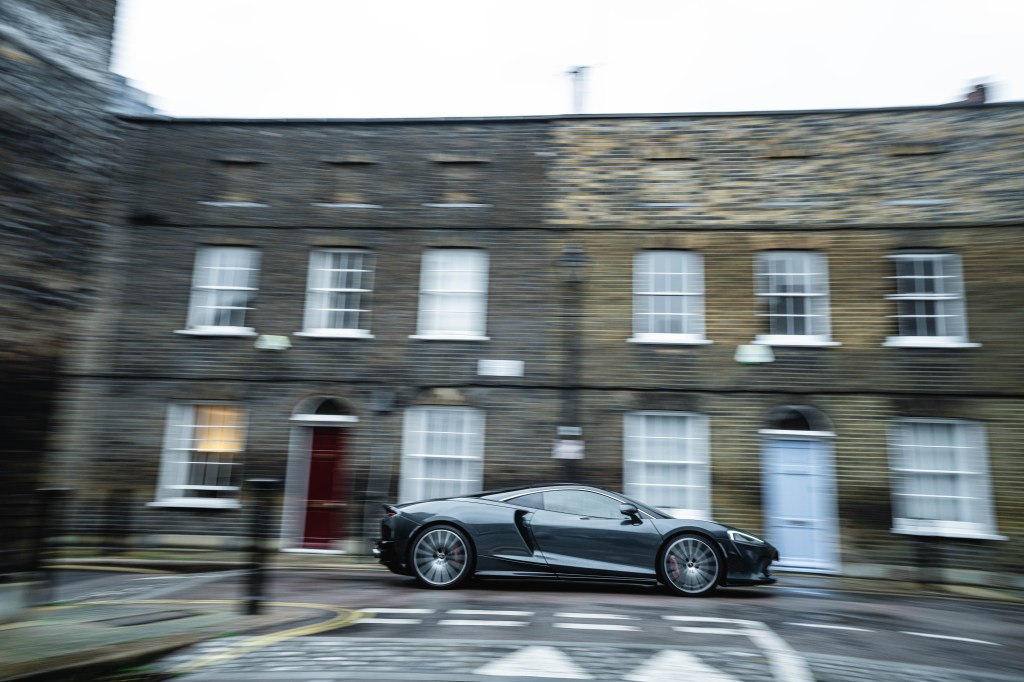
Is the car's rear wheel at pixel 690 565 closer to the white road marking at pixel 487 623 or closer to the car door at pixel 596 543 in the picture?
the car door at pixel 596 543

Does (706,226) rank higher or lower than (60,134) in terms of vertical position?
higher

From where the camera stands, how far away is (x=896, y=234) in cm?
1327

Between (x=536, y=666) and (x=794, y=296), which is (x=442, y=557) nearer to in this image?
(x=536, y=666)

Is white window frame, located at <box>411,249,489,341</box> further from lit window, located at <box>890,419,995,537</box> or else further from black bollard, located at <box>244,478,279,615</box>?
lit window, located at <box>890,419,995,537</box>

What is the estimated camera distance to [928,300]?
42.9 feet

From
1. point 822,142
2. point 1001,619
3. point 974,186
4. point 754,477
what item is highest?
point 822,142

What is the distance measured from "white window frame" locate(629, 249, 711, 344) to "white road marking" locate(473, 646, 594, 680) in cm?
849

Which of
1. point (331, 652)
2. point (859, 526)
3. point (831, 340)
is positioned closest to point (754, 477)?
point (859, 526)

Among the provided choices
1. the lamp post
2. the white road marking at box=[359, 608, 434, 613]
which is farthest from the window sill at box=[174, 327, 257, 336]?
the white road marking at box=[359, 608, 434, 613]

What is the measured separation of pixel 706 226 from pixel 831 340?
3.05 metres

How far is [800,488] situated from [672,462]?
224cm

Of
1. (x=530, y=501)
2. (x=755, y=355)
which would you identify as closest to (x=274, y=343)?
(x=530, y=501)

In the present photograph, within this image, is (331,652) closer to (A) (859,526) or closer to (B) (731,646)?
(B) (731,646)

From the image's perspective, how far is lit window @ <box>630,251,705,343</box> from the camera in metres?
13.5
